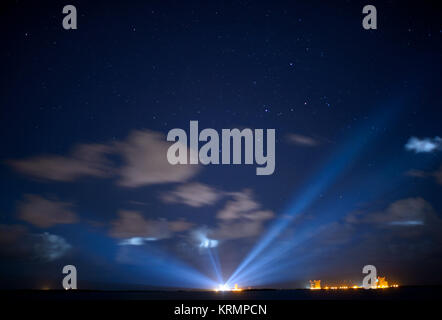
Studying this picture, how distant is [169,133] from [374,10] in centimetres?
1580

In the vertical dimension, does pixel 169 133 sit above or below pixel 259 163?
above
